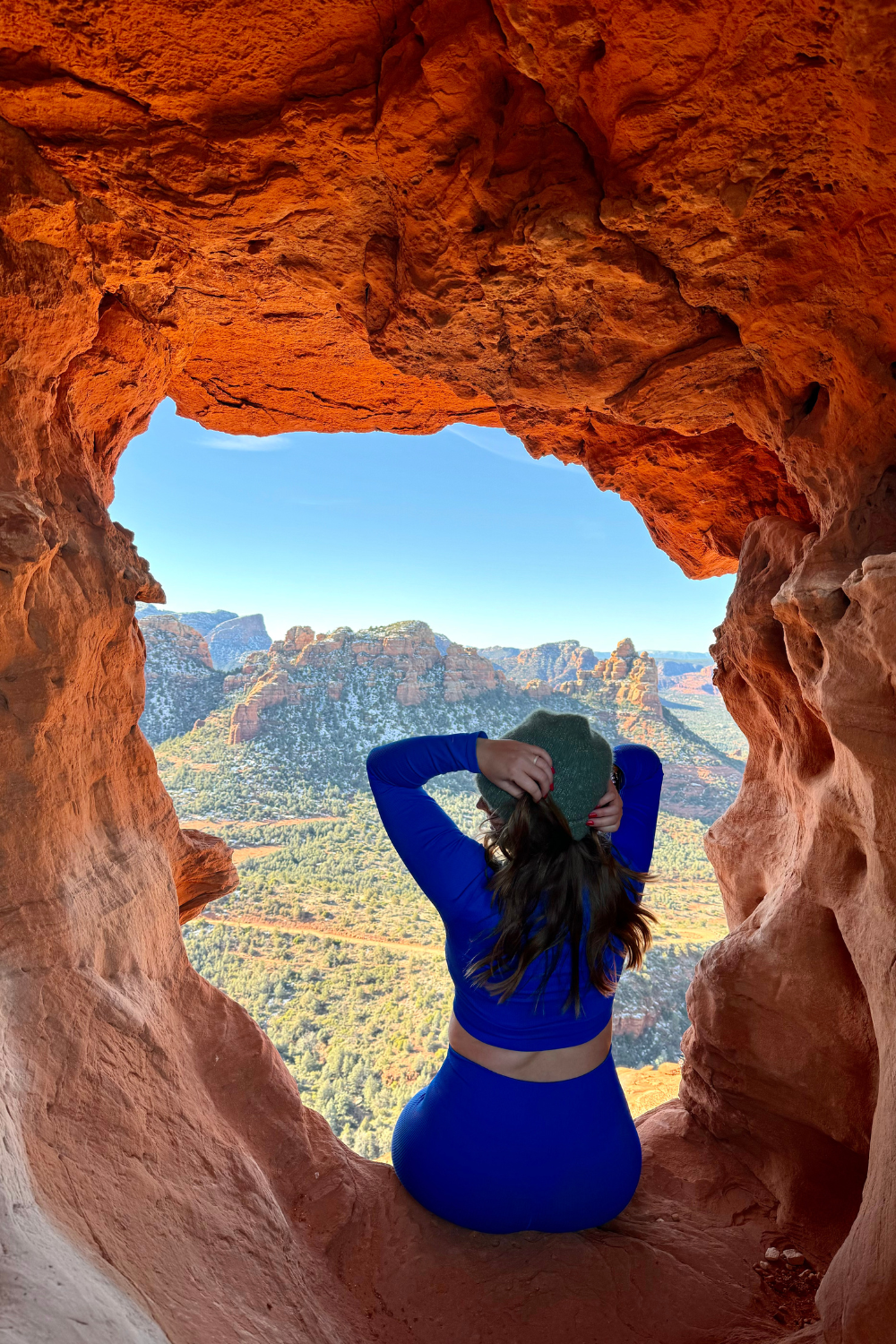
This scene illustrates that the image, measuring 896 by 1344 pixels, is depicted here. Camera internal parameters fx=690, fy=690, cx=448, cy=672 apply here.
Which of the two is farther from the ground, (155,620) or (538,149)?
(155,620)

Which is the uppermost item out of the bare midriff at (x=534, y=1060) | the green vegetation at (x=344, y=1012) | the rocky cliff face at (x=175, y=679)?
the rocky cliff face at (x=175, y=679)

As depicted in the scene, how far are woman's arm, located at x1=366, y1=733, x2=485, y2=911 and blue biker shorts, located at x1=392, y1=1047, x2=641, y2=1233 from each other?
2.53 ft

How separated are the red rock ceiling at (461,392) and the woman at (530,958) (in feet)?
0.92

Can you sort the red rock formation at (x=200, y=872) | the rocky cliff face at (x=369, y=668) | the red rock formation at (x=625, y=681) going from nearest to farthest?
the red rock formation at (x=200, y=872) < the rocky cliff face at (x=369, y=668) < the red rock formation at (x=625, y=681)

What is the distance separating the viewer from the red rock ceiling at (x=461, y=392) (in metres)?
1.91

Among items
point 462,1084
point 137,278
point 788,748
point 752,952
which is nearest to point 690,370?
point 788,748

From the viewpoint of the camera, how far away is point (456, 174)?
2.33 metres

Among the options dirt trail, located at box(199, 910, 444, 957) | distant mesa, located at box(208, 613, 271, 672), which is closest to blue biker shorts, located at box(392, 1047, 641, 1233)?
dirt trail, located at box(199, 910, 444, 957)

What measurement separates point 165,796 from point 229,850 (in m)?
1.02

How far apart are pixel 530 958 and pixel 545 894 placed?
0.21 m

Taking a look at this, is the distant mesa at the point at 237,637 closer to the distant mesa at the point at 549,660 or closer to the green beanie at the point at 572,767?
the distant mesa at the point at 549,660

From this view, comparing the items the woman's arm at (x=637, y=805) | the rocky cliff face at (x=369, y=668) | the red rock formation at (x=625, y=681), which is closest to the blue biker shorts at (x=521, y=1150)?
the woman's arm at (x=637, y=805)

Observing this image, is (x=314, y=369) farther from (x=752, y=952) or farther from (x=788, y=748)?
(x=752, y=952)

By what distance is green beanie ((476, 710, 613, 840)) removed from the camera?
208cm
